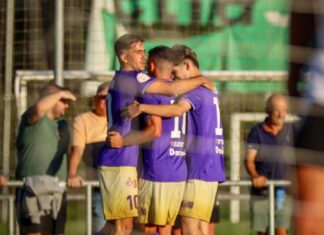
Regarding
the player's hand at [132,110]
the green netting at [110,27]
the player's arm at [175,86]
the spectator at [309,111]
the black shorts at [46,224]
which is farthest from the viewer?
the green netting at [110,27]

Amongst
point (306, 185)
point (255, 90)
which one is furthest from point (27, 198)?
point (306, 185)

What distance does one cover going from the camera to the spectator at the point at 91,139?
27.1 ft

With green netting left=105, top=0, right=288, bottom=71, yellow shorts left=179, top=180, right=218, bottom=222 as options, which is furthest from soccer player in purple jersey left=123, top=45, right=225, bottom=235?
green netting left=105, top=0, right=288, bottom=71

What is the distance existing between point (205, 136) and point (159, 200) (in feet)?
1.49

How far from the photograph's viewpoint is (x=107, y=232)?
25.5 feet

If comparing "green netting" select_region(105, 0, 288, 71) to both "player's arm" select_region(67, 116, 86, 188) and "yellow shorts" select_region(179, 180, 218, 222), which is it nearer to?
"yellow shorts" select_region(179, 180, 218, 222)

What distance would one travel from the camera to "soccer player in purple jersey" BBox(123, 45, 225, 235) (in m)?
7.63

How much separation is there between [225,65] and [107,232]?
2.85 metres

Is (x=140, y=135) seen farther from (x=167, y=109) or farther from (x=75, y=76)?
(x=75, y=76)

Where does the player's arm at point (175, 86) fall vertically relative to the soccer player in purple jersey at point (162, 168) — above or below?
above

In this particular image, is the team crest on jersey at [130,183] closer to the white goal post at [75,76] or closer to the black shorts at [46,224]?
the black shorts at [46,224]

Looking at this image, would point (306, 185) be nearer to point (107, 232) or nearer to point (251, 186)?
point (107, 232)

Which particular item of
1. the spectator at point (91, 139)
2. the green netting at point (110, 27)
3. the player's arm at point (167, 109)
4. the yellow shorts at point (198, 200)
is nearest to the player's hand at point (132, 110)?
the player's arm at point (167, 109)

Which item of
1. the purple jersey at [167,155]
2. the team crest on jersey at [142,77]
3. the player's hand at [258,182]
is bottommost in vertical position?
the player's hand at [258,182]
